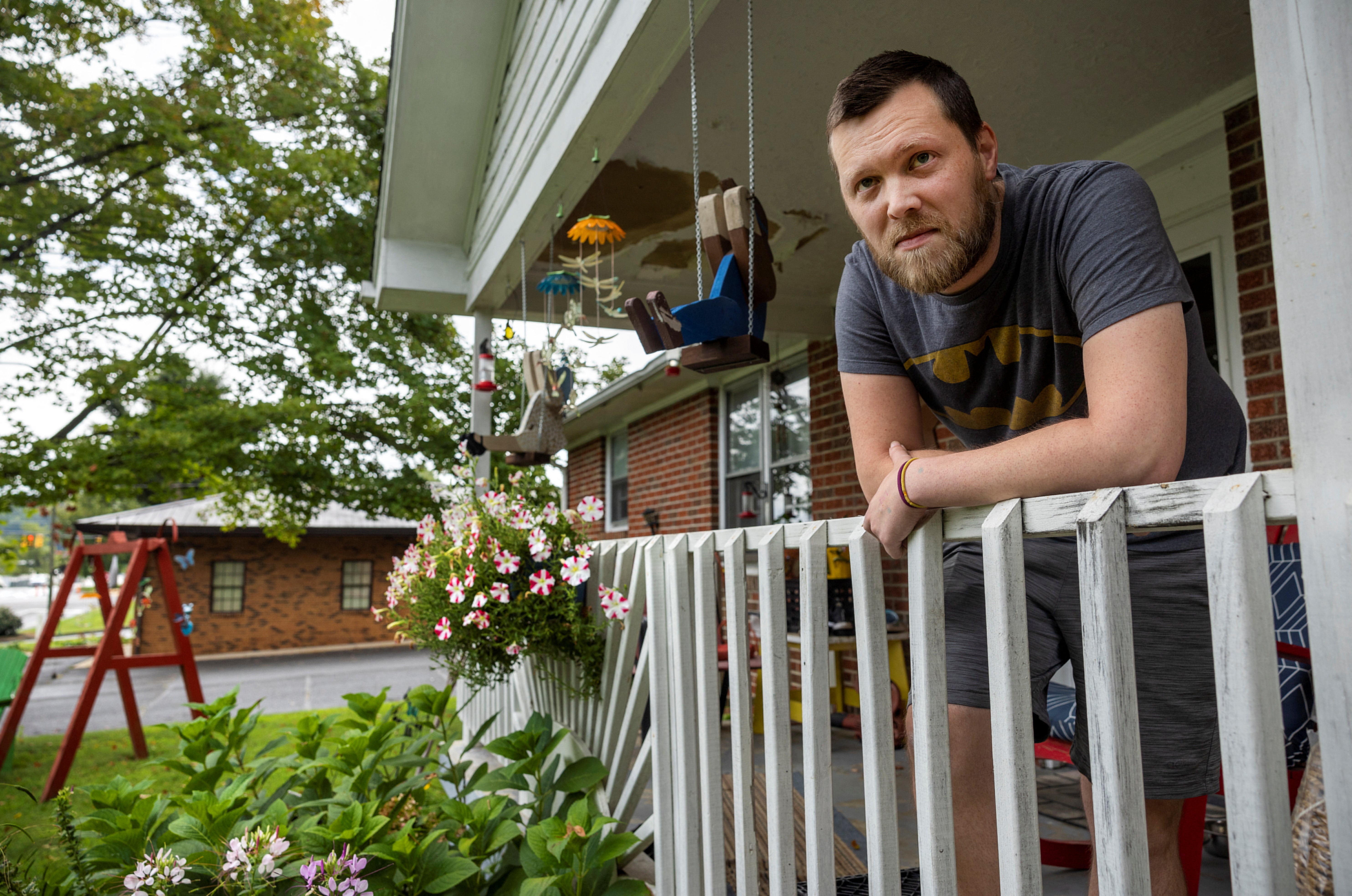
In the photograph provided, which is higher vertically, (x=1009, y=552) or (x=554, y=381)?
(x=554, y=381)

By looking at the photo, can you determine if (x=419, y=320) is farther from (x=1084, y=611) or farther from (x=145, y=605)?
(x=1084, y=611)

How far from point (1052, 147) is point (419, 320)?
7.88 m

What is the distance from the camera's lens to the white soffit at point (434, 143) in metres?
3.88

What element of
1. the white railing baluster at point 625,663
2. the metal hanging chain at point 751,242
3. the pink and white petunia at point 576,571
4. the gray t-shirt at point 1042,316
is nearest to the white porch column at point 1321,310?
the gray t-shirt at point 1042,316

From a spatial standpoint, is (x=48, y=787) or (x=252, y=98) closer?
(x=48, y=787)

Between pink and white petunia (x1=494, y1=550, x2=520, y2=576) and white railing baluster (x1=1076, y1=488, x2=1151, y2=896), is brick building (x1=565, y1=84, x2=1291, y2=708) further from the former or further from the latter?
white railing baluster (x1=1076, y1=488, x2=1151, y2=896)

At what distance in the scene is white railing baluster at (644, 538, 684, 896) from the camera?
5.68 ft

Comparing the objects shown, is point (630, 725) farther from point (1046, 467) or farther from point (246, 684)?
point (246, 684)

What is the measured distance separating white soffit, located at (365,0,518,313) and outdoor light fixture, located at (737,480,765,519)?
2472 millimetres

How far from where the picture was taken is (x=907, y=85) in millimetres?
1114

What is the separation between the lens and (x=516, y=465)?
12.0 ft

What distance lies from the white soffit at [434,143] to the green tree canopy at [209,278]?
3121 millimetres

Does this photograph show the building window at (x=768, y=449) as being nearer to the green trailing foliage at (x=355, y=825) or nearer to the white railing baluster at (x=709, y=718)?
the green trailing foliage at (x=355, y=825)

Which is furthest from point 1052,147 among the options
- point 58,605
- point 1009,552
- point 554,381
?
point 58,605
